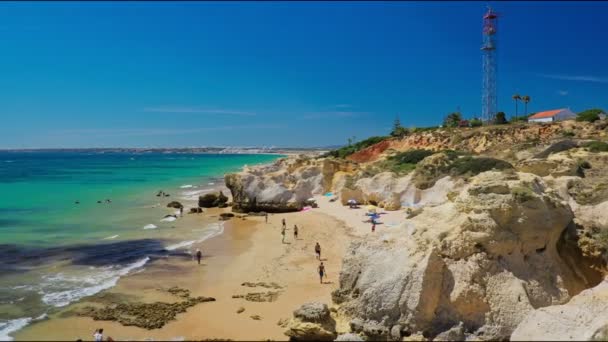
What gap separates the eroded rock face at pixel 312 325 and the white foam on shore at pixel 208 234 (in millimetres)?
13220

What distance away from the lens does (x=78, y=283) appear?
17.1 metres

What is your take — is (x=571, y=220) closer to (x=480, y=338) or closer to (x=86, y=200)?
(x=480, y=338)

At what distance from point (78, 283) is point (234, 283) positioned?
18.6 feet

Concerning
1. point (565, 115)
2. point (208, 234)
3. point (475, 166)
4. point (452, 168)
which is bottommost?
point (208, 234)

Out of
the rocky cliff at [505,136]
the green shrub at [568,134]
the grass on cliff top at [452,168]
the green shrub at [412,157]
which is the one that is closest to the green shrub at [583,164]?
the grass on cliff top at [452,168]

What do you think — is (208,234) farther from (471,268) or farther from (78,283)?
(471,268)

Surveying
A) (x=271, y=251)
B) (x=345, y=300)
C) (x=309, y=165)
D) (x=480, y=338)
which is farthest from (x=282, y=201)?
(x=480, y=338)

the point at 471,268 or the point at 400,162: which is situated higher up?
the point at 400,162

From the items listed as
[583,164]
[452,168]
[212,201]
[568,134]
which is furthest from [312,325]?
[568,134]

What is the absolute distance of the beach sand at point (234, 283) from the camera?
483 inches

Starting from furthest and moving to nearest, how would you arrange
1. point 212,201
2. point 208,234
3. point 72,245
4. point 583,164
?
point 212,201
point 208,234
point 72,245
point 583,164

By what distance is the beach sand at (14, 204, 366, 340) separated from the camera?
1226 cm

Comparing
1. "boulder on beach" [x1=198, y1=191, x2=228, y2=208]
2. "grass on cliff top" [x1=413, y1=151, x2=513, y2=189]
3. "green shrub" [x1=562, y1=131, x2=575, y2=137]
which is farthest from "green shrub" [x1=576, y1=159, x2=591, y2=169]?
"boulder on beach" [x1=198, y1=191, x2=228, y2=208]

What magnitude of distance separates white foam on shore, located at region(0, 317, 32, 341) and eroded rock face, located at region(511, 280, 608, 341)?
1197cm
